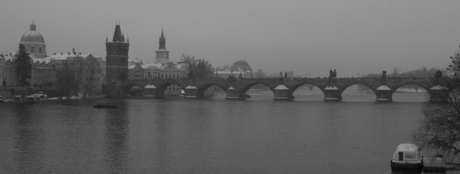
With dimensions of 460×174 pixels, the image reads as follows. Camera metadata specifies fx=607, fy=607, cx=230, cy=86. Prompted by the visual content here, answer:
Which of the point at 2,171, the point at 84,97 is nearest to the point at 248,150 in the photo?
the point at 2,171

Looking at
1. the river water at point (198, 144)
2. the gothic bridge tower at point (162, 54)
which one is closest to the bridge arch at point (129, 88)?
the gothic bridge tower at point (162, 54)

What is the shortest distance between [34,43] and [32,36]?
199 centimetres

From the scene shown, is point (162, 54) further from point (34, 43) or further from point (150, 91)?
Answer: point (150, 91)

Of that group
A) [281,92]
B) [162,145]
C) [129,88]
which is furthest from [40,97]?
[162,145]

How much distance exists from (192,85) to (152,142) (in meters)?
76.8

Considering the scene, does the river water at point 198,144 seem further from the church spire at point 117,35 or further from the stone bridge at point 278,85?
the church spire at point 117,35

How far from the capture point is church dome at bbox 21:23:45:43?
148m

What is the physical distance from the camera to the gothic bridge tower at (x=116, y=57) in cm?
12462

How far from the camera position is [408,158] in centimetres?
2873

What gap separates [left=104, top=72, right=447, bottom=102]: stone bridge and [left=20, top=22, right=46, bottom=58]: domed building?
36000mm

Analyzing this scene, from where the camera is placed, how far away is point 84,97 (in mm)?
104625

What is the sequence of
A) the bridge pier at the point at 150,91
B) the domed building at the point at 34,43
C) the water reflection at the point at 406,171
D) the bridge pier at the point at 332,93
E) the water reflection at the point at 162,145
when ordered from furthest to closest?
1. the domed building at the point at 34,43
2. the bridge pier at the point at 150,91
3. the bridge pier at the point at 332,93
4. the water reflection at the point at 162,145
5. the water reflection at the point at 406,171

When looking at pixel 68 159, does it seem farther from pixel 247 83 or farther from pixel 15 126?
pixel 247 83

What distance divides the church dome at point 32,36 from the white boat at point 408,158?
13210cm
